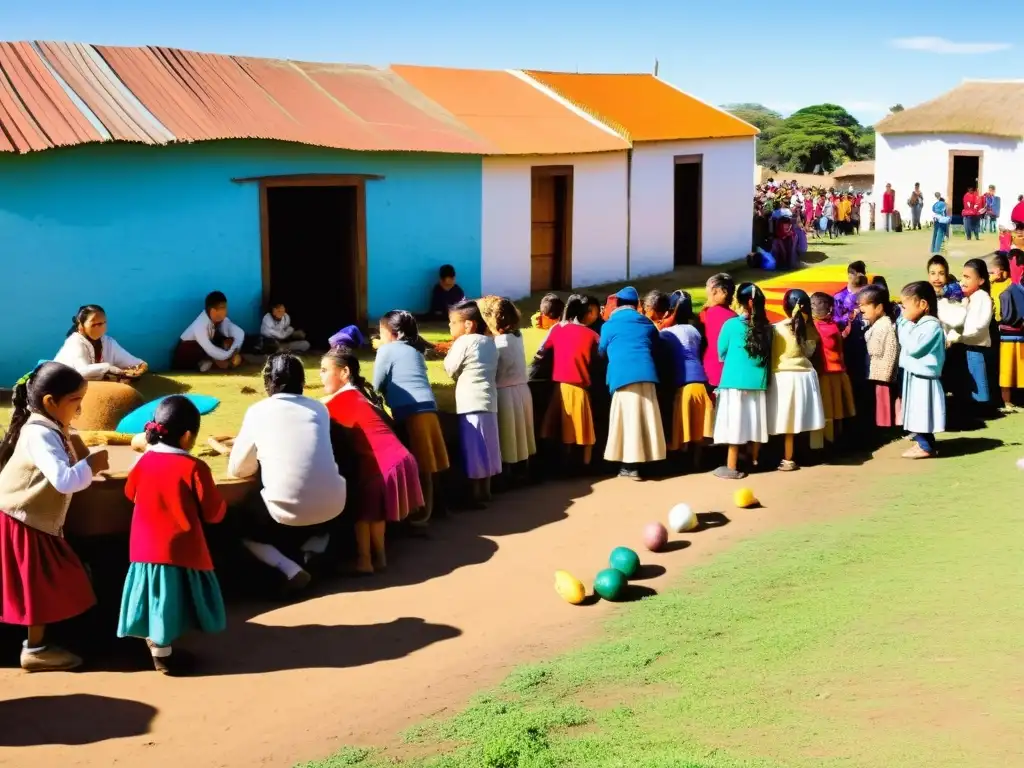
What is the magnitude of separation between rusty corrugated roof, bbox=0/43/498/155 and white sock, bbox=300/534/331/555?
560 centimetres

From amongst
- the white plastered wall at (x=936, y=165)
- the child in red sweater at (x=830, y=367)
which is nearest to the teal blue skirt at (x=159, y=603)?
the child in red sweater at (x=830, y=367)

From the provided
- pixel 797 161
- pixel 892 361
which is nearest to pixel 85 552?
pixel 892 361

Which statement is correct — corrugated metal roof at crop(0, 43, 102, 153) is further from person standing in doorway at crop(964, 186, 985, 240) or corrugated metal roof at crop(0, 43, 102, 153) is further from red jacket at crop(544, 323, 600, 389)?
person standing in doorway at crop(964, 186, 985, 240)

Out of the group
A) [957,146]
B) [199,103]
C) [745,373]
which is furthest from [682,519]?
[957,146]

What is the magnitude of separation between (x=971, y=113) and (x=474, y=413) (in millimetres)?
26452

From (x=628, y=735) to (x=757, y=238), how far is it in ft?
62.0

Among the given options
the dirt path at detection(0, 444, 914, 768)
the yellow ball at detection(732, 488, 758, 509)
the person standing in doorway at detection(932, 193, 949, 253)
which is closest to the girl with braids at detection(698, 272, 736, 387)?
the yellow ball at detection(732, 488, 758, 509)

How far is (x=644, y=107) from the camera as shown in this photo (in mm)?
20547

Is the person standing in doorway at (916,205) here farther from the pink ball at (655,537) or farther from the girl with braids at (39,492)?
the girl with braids at (39,492)

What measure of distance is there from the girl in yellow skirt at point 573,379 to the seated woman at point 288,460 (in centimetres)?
294

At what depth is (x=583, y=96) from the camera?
778 inches

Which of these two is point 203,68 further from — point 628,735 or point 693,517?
point 628,735

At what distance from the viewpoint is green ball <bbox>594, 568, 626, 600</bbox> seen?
7145mm

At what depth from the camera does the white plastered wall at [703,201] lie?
19.1 metres
